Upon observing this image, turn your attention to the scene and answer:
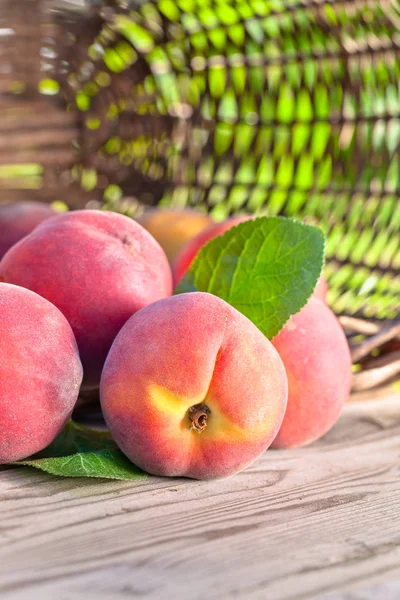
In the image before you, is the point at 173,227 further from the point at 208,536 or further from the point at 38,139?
the point at 208,536

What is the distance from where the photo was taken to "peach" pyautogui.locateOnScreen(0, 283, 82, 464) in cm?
49

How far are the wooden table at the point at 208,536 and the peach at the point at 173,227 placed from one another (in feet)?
1.30

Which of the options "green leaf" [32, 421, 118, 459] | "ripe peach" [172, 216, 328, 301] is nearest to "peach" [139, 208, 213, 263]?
"ripe peach" [172, 216, 328, 301]

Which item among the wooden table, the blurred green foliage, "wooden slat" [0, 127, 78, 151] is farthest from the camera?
"wooden slat" [0, 127, 78, 151]

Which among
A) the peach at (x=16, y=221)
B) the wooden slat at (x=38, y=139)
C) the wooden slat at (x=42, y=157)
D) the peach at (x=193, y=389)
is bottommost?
the peach at (x=193, y=389)

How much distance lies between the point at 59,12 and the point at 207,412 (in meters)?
0.96

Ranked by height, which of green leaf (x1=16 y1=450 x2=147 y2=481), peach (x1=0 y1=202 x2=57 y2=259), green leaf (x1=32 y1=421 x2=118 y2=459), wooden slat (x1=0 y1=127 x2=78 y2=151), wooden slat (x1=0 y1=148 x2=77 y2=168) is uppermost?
wooden slat (x1=0 y1=127 x2=78 y2=151)

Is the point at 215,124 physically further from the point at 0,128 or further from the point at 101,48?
the point at 0,128

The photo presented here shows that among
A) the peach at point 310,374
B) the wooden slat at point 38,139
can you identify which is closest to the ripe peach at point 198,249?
the peach at point 310,374

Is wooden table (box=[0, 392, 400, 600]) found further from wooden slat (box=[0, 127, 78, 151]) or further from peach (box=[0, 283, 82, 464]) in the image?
wooden slat (box=[0, 127, 78, 151])

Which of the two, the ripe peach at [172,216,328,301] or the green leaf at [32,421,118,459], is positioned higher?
the ripe peach at [172,216,328,301]

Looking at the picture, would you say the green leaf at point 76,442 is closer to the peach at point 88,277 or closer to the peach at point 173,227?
the peach at point 88,277

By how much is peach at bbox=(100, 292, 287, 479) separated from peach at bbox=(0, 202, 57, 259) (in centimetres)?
32

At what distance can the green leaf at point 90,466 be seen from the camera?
1.64ft
